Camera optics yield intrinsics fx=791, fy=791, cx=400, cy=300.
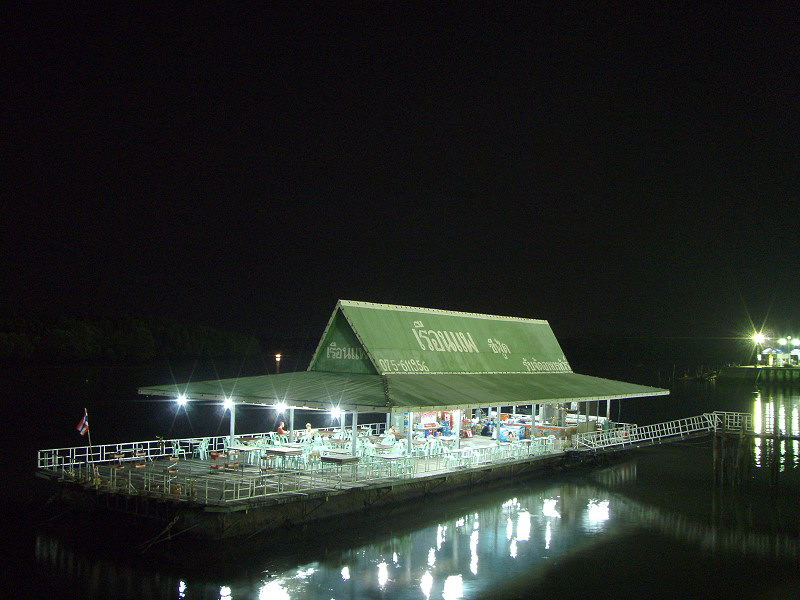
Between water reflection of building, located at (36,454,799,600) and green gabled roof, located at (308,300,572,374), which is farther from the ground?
green gabled roof, located at (308,300,572,374)

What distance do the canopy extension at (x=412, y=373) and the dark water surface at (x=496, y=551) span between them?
13.7 ft

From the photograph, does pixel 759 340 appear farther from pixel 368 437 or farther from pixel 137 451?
pixel 137 451

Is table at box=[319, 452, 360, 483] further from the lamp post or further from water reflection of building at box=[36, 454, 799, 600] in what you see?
the lamp post

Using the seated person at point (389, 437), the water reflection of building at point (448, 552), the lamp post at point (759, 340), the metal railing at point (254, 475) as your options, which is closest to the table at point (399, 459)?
the metal railing at point (254, 475)

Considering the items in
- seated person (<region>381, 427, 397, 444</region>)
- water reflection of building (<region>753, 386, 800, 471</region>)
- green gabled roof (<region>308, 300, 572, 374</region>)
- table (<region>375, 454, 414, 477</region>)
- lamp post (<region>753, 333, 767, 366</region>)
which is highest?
lamp post (<region>753, 333, 767, 366</region>)

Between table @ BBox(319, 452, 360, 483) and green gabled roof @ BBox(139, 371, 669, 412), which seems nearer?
table @ BBox(319, 452, 360, 483)

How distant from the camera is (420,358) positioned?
36.0 meters

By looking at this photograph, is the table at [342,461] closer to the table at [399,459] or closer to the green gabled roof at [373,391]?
the green gabled roof at [373,391]

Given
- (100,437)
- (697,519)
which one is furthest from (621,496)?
(100,437)

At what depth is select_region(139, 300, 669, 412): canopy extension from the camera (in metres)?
30.1

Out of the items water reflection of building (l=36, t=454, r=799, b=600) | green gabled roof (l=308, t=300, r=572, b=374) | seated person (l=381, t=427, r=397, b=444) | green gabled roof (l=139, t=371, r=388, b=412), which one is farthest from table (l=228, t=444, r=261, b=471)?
green gabled roof (l=308, t=300, r=572, b=374)

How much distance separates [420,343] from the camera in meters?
36.8

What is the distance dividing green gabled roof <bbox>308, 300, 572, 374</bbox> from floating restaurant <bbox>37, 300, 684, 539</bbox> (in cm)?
8

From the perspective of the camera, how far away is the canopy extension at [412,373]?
3005 centimetres
